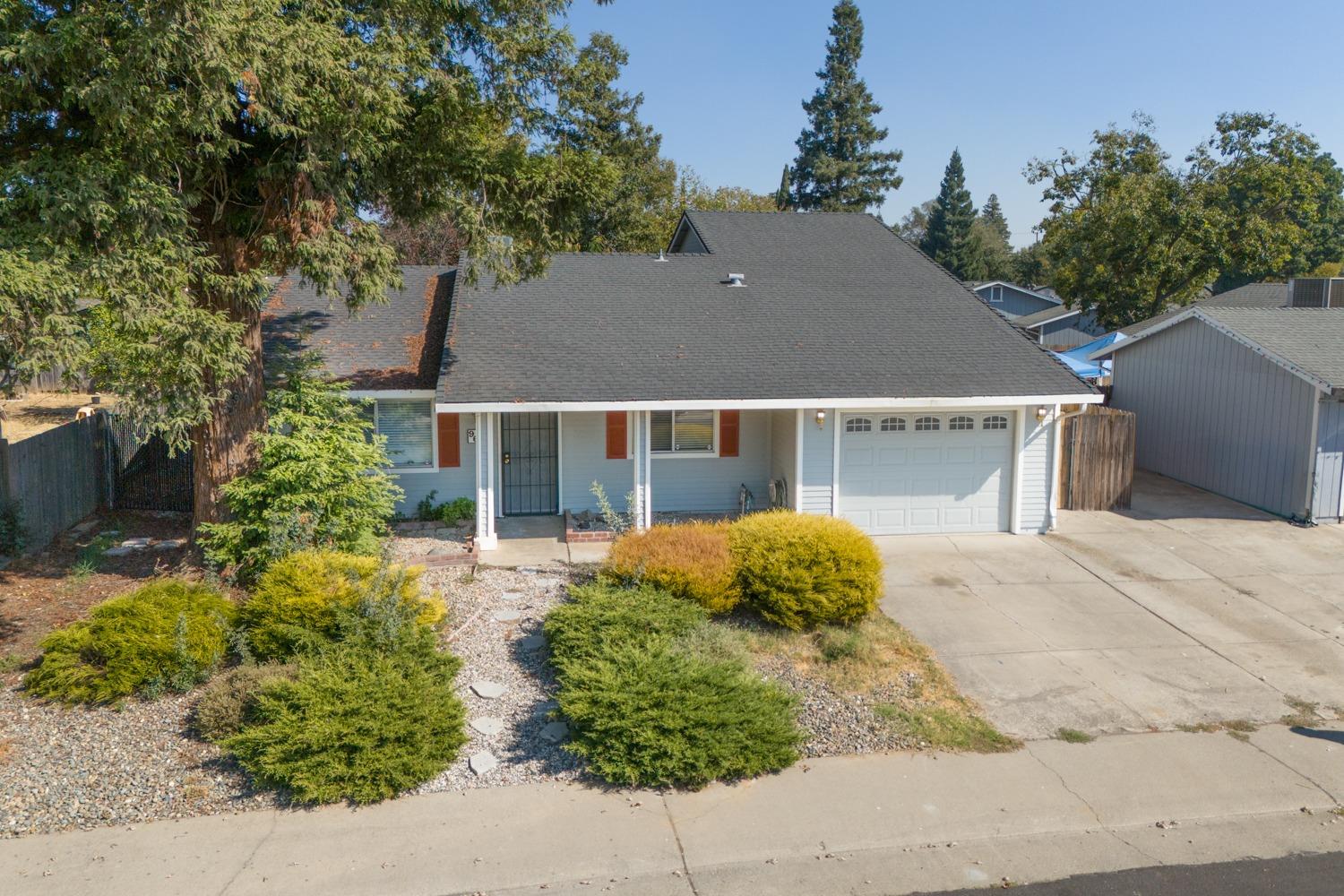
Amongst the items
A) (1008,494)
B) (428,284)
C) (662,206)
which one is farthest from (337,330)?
(662,206)

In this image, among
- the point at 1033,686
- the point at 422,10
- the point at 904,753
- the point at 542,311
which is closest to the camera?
the point at 904,753

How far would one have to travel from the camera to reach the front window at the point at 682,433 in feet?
50.2

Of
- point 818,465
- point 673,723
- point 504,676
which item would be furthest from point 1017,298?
point 673,723

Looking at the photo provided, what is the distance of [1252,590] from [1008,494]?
11.6ft

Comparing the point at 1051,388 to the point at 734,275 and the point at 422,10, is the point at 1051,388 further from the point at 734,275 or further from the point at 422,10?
the point at 422,10

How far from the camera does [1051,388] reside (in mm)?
13945

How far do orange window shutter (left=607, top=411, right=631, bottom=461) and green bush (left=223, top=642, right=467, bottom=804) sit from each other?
24.9 ft

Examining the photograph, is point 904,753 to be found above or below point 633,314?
below

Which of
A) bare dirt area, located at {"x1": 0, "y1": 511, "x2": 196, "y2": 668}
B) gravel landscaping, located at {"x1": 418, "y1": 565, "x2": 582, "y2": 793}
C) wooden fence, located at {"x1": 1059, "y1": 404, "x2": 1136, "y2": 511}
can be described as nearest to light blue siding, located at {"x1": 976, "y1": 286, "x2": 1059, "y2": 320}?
wooden fence, located at {"x1": 1059, "y1": 404, "x2": 1136, "y2": 511}

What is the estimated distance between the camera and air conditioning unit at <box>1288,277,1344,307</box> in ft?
62.6

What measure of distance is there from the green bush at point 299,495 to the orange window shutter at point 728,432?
19.3 feet

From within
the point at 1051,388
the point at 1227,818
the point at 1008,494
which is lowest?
the point at 1227,818

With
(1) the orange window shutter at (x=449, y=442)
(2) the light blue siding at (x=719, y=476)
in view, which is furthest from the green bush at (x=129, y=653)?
(2) the light blue siding at (x=719, y=476)

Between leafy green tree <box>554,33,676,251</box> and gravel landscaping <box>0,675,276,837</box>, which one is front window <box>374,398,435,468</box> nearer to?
gravel landscaping <box>0,675,276,837</box>
